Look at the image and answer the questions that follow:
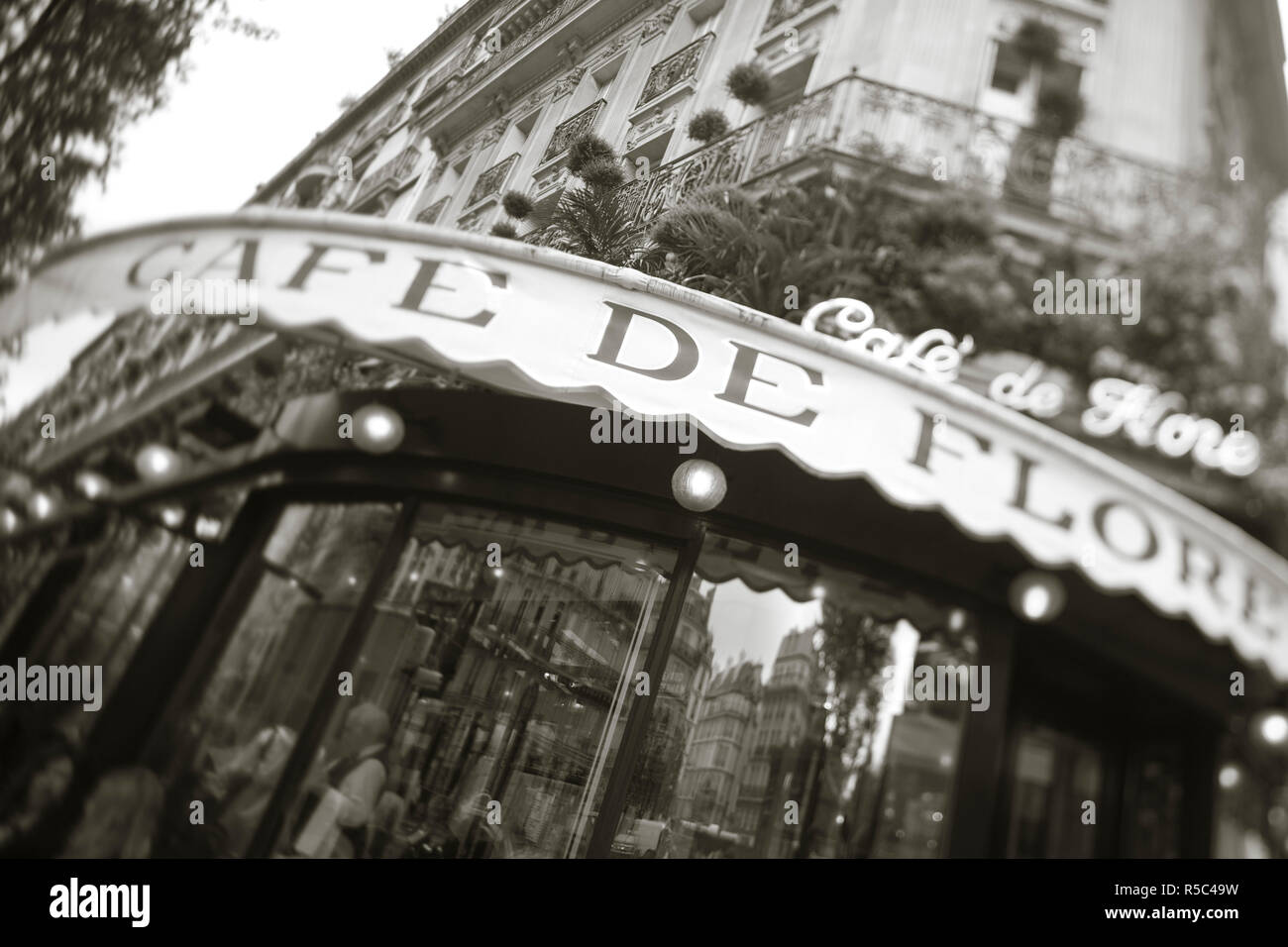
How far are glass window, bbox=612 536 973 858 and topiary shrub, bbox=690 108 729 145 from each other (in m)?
3.88

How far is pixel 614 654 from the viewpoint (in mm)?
4430

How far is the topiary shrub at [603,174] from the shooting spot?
17.9 ft

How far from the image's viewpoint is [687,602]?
4.42 metres

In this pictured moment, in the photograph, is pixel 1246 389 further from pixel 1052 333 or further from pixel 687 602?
pixel 687 602

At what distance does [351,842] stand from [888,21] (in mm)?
8171

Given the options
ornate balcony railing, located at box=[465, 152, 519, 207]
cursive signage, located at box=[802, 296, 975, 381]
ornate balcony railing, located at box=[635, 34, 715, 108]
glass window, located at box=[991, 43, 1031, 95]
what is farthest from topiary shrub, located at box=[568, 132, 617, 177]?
glass window, located at box=[991, 43, 1031, 95]

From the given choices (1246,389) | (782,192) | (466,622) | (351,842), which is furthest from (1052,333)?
(351,842)

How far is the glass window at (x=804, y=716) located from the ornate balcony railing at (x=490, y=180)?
476 cm

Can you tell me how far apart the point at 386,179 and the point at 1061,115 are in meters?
6.70

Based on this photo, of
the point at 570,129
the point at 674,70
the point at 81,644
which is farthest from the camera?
the point at 674,70

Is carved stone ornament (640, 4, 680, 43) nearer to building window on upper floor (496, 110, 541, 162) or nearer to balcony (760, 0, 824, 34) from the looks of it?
balcony (760, 0, 824, 34)

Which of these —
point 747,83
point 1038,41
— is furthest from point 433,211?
point 1038,41

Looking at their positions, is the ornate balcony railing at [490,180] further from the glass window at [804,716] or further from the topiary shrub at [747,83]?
the glass window at [804,716]

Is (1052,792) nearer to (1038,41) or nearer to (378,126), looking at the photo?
(1038,41)
